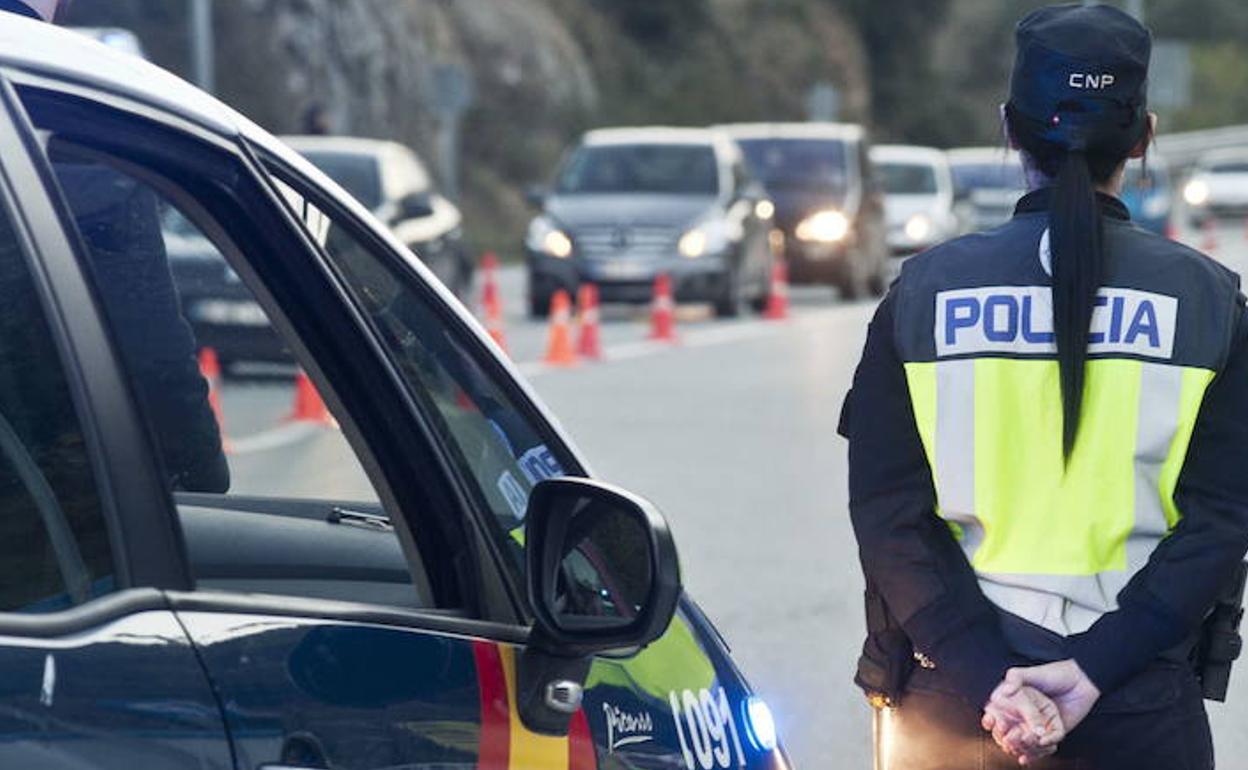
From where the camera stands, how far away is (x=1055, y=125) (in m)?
3.52

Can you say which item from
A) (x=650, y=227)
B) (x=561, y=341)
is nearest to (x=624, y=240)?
(x=650, y=227)

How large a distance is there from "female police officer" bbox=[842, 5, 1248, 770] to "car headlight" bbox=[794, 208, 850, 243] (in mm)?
27465

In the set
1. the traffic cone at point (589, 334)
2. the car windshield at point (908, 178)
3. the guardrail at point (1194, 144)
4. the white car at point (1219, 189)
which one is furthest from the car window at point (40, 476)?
the guardrail at point (1194, 144)

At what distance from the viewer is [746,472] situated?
46.1 ft

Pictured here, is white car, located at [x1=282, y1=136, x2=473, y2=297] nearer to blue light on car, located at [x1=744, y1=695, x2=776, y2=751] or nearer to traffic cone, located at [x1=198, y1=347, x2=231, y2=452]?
traffic cone, located at [x1=198, y1=347, x2=231, y2=452]

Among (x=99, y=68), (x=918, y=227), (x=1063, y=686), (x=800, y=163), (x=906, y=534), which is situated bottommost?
(x=918, y=227)

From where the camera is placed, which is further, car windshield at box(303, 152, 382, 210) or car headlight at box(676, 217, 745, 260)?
car headlight at box(676, 217, 745, 260)

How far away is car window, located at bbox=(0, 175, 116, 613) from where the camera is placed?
8.16 ft

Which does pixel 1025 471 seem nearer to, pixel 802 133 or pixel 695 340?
pixel 695 340

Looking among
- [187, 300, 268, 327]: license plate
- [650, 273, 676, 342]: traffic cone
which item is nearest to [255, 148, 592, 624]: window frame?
[187, 300, 268, 327]: license plate

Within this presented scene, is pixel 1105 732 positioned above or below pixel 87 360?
below

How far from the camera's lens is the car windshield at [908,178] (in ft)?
125

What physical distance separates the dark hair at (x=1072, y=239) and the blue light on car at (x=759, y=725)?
487 millimetres

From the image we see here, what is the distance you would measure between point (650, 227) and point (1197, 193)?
104ft
